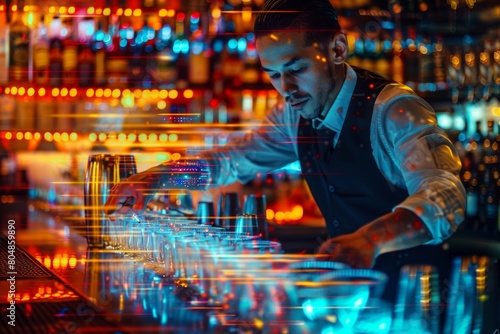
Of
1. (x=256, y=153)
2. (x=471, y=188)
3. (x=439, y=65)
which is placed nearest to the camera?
(x=256, y=153)

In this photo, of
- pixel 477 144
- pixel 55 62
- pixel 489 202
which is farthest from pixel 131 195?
pixel 55 62

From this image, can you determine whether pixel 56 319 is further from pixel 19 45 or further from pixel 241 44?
pixel 241 44

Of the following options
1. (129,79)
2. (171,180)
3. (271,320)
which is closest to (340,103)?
(171,180)

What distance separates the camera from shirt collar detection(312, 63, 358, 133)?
7.06 feet

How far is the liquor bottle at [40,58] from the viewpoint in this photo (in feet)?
15.2

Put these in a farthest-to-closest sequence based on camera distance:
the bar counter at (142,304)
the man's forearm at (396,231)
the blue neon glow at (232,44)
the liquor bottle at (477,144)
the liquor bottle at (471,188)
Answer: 1. the blue neon glow at (232,44)
2. the liquor bottle at (477,144)
3. the liquor bottle at (471,188)
4. the man's forearm at (396,231)
5. the bar counter at (142,304)

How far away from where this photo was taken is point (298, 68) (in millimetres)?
2014

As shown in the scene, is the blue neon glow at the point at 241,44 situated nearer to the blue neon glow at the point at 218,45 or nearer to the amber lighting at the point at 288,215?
the blue neon glow at the point at 218,45

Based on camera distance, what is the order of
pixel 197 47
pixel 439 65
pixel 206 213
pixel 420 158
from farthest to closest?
pixel 197 47 < pixel 439 65 < pixel 206 213 < pixel 420 158

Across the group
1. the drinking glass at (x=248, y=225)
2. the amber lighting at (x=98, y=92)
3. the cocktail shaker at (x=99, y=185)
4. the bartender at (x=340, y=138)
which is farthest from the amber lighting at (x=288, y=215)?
the drinking glass at (x=248, y=225)

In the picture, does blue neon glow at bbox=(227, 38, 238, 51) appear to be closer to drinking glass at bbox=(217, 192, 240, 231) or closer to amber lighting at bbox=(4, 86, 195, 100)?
amber lighting at bbox=(4, 86, 195, 100)

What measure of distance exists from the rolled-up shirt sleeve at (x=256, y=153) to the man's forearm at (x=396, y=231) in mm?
1144

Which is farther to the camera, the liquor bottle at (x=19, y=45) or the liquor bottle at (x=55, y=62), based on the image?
the liquor bottle at (x=55, y=62)

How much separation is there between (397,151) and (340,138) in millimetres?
Answer: 397
